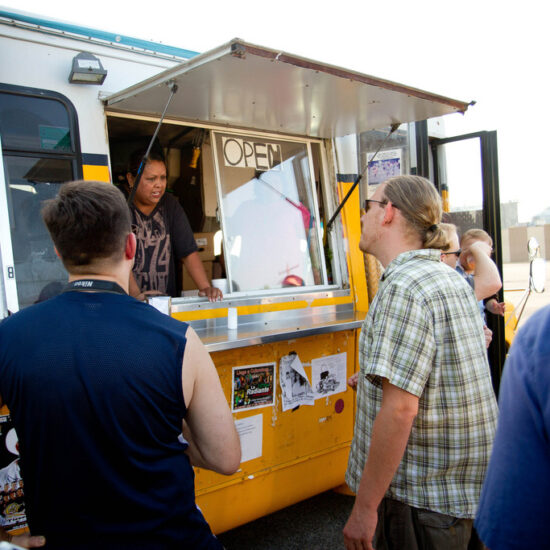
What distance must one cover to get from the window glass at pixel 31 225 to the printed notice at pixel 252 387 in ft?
3.90

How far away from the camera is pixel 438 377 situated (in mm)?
1690

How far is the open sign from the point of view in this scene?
3.81 m

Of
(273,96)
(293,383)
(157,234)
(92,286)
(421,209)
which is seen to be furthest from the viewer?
(157,234)

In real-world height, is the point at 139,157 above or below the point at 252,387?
above

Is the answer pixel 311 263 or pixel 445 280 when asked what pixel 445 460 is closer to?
pixel 445 280

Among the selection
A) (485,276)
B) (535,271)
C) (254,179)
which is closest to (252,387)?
(254,179)

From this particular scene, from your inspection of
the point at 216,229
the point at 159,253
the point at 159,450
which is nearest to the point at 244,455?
the point at 159,253

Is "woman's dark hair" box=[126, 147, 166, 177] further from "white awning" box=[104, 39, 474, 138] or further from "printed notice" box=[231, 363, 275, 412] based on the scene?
"printed notice" box=[231, 363, 275, 412]

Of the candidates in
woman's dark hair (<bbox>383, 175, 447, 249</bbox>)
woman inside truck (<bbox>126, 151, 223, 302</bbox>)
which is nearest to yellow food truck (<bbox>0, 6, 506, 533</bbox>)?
woman inside truck (<bbox>126, 151, 223, 302</bbox>)

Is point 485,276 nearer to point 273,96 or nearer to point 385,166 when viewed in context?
point 385,166

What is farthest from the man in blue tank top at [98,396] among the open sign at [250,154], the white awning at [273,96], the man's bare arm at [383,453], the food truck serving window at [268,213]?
the open sign at [250,154]

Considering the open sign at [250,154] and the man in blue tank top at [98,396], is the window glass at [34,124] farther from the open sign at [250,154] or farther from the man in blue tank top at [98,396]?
the man in blue tank top at [98,396]

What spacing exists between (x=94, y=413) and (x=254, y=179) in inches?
118

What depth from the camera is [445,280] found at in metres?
1.72
